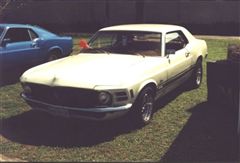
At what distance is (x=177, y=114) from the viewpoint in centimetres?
657

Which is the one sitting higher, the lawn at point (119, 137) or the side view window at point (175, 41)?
the side view window at point (175, 41)

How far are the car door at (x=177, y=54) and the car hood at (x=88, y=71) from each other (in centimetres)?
64

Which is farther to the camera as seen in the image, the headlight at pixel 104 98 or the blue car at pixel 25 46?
the blue car at pixel 25 46

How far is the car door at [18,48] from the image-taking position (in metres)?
8.83

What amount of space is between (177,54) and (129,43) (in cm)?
94

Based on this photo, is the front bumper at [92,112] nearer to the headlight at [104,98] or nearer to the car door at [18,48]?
the headlight at [104,98]

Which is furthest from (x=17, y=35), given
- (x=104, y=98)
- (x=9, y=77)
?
(x=104, y=98)

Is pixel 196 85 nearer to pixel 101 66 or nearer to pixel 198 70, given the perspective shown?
pixel 198 70


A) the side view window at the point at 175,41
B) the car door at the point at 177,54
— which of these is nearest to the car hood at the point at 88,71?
the car door at the point at 177,54

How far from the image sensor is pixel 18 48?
9039 millimetres

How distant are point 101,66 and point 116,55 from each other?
2.39 ft

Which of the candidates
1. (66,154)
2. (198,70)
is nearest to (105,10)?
(198,70)

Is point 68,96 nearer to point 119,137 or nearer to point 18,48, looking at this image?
point 119,137

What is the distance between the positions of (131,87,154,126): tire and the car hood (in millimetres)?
376
